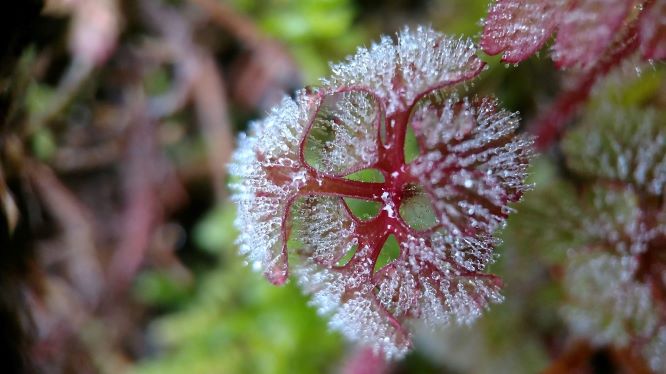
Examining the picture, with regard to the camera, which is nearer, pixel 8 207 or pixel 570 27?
pixel 570 27

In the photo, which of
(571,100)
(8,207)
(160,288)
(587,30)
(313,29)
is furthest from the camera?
(160,288)

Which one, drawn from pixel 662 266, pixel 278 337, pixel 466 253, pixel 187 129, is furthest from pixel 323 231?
pixel 187 129

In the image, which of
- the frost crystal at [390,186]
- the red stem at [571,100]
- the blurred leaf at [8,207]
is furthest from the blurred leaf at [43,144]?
the red stem at [571,100]

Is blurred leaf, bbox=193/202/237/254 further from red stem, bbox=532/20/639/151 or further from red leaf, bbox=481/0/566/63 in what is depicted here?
red leaf, bbox=481/0/566/63

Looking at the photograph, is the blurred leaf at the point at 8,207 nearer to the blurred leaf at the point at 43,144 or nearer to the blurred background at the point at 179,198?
the blurred background at the point at 179,198

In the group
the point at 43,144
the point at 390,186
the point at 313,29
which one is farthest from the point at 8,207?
the point at 390,186

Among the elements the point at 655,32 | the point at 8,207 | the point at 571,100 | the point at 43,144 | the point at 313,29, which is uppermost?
the point at 43,144

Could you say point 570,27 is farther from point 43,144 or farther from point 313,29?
point 43,144

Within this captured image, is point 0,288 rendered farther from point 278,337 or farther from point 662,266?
point 662,266
